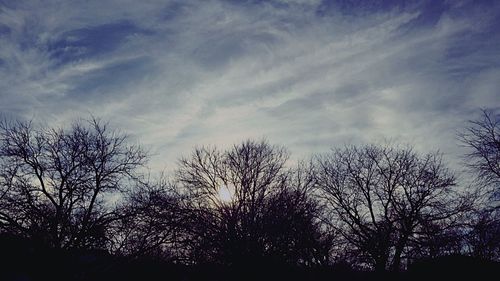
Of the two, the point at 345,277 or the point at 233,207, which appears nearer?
the point at 233,207

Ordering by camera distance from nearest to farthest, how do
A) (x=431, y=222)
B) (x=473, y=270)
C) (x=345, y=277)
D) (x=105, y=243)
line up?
(x=105, y=243) → (x=473, y=270) → (x=431, y=222) → (x=345, y=277)

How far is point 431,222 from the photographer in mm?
21469

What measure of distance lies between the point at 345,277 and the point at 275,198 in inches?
326

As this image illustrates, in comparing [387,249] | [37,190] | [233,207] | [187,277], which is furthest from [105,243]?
[387,249]

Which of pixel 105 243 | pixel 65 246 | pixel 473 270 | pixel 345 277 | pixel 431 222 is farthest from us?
pixel 345 277

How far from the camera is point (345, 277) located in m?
22.9

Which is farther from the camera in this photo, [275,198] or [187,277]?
[187,277]

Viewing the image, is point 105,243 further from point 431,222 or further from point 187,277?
point 431,222

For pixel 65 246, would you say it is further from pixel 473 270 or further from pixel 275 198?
pixel 473 270

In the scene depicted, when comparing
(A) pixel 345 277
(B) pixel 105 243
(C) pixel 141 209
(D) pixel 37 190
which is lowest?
(A) pixel 345 277

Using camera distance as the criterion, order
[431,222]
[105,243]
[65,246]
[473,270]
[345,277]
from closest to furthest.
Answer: [65,246]
[105,243]
[473,270]
[431,222]
[345,277]

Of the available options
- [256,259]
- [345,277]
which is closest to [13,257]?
[256,259]

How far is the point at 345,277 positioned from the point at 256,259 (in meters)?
8.76

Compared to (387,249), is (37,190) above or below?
above
